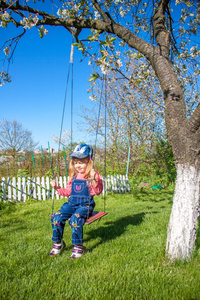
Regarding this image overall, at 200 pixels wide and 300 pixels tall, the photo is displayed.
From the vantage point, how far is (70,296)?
74.3 inches

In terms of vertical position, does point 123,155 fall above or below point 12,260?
above

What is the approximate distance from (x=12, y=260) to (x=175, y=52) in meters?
4.45

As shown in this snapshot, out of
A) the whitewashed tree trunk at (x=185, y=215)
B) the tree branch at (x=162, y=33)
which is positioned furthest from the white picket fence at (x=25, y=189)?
the tree branch at (x=162, y=33)

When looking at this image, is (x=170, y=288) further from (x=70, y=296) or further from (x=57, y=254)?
(x=57, y=254)

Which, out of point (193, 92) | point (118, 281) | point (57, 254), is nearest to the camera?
point (118, 281)

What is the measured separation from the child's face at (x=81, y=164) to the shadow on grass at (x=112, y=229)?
1023 millimetres

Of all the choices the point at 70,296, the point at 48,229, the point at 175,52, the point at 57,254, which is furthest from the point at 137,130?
the point at 70,296

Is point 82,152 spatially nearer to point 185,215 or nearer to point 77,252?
point 77,252

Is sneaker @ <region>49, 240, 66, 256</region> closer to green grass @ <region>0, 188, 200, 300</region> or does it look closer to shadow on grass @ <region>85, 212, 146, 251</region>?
green grass @ <region>0, 188, 200, 300</region>

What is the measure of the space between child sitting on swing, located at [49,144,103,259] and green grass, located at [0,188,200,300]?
0.17 metres

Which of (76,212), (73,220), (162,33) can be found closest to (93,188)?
(76,212)

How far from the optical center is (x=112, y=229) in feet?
12.2

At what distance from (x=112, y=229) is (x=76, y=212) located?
1.10m

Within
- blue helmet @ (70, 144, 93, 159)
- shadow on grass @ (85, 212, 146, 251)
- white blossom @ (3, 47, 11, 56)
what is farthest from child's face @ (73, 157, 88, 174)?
white blossom @ (3, 47, 11, 56)
